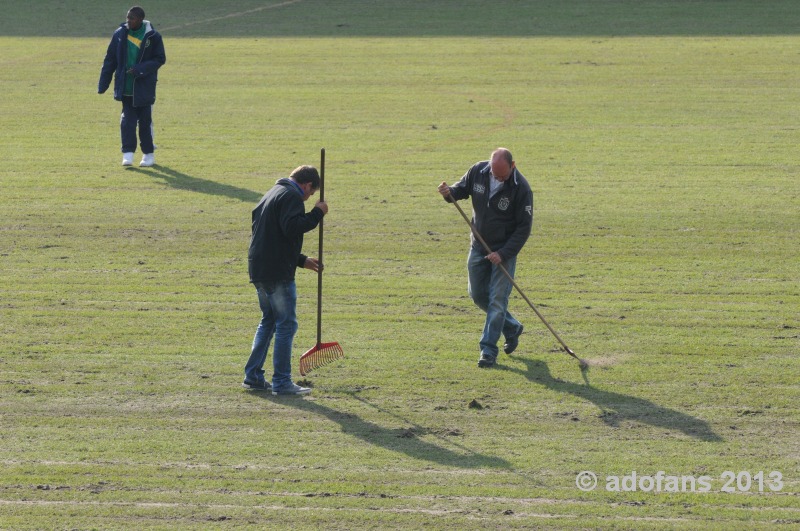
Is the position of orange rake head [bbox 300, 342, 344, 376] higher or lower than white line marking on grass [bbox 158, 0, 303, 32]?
lower

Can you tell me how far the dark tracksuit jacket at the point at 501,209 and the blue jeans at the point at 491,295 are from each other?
0.49 feet

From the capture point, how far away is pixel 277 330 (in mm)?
10164

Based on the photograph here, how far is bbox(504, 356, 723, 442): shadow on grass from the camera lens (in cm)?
941

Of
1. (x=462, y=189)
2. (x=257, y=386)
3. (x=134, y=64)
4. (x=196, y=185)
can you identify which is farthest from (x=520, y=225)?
(x=134, y=64)

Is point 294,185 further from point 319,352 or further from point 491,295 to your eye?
point 491,295

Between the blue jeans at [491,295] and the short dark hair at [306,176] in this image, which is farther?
the blue jeans at [491,295]

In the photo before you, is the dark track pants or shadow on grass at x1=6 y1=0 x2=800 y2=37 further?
shadow on grass at x1=6 y1=0 x2=800 y2=37

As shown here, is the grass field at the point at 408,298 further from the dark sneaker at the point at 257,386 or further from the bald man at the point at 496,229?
the bald man at the point at 496,229

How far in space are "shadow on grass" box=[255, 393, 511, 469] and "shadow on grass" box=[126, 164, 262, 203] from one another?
6975 mm

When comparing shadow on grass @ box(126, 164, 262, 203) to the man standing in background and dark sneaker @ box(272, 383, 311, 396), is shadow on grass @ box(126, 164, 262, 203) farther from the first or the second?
dark sneaker @ box(272, 383, 311, 396)

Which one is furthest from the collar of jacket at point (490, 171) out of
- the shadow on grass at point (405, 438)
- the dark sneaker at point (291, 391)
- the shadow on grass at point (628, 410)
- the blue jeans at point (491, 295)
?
the dark sneaker at point (291, 391)

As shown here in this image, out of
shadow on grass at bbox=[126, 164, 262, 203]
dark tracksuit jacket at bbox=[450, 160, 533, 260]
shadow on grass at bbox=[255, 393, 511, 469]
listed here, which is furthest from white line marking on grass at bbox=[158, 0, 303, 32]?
shadow on grass at bbox=[255, 393, 511, 469]

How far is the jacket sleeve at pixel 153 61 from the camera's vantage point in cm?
1766

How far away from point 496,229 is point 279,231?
2.22 meters
